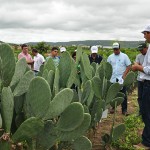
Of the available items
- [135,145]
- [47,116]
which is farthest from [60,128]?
[135,145]

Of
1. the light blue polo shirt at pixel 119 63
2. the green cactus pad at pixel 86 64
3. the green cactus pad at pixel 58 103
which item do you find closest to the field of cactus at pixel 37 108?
the green cactus pad at pixel 58 103

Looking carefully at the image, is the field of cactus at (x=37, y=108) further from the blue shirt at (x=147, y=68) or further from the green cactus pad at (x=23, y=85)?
the blue shirt at (x=147, y=68)

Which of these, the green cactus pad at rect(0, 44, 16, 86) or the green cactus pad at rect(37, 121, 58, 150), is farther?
the green cactus pad at rect(37, 121, 58, 150)

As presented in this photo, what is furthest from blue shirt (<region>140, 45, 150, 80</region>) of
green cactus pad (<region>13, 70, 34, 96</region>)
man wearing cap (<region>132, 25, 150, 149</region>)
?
green cactus pad (<region>13, 70, 34, 96</region>)

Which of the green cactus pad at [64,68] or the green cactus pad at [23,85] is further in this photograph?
the green cactus pad at [64,68]

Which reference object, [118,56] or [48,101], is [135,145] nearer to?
[118,56]

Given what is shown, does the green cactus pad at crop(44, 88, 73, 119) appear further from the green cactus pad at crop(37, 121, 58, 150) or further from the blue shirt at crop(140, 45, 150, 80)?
the blue shirt at crop(140, 45, 150, 80)

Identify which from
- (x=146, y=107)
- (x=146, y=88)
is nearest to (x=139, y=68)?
(x=146, y=88)

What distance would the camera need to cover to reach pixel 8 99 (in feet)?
6.99

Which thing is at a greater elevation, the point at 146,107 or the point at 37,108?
the point at 37,108

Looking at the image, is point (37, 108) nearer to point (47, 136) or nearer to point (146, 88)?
point (47, 136)

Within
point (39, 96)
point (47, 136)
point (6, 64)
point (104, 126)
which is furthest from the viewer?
point (104, 126)

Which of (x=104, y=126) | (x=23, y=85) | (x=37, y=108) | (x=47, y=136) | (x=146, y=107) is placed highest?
(x=23, y=85)

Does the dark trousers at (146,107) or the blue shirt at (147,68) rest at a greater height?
the blue shirt at (147,68)
